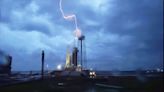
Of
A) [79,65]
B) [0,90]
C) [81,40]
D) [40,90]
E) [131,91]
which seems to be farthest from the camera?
[79,65]

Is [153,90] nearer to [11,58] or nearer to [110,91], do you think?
[110,91]

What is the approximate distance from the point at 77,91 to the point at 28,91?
6.42 meters

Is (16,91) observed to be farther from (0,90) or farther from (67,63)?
(67,63)

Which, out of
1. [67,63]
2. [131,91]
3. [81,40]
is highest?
[81,40]

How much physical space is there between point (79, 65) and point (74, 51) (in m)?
5.29

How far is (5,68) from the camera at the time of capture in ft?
304

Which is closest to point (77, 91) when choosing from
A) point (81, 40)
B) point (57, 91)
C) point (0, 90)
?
point (57, 91)

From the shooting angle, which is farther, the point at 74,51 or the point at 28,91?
the point at 74,51

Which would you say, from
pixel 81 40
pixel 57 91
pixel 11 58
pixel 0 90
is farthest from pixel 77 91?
pixel 11 58

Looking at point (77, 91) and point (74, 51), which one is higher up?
point (74, 51)

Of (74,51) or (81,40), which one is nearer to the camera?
(81,40)

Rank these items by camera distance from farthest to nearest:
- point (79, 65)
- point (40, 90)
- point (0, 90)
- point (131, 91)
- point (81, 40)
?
point (79, 65)
point (81, 40)
point (131, 91)
point (40, 90)
point (0, 90)

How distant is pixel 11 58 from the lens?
3794 inches

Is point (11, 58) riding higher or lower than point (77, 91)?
higher
